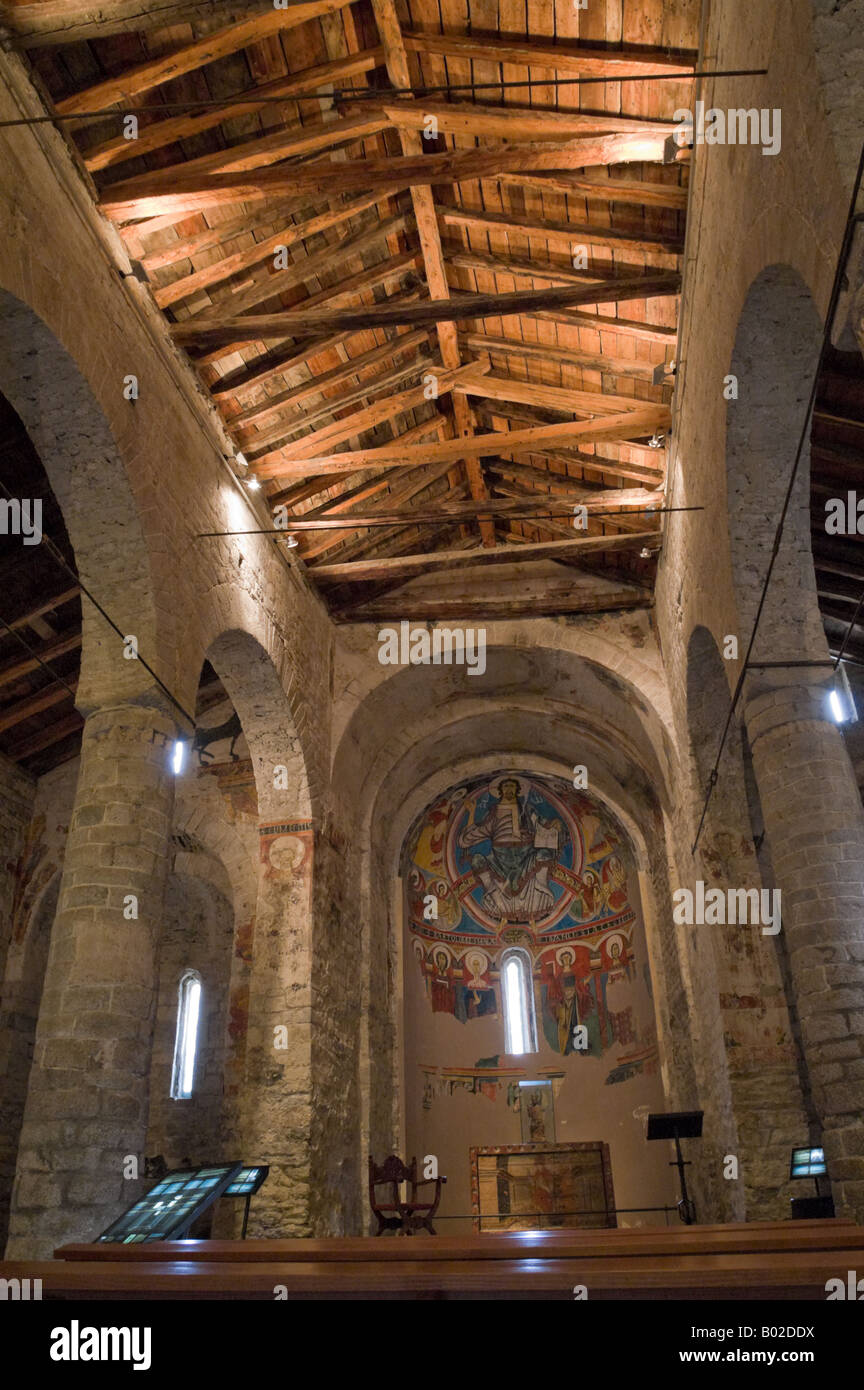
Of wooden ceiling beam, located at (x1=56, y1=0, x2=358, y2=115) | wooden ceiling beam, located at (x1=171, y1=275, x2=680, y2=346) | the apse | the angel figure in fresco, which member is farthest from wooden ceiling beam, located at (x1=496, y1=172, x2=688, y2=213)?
the angel figure in fresco

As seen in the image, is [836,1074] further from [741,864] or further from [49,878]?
[49,878]

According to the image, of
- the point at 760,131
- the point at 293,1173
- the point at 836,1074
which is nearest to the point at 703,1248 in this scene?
the point at 836,1074

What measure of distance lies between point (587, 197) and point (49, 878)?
982 centimetres

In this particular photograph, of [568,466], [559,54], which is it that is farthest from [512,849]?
[559,54]

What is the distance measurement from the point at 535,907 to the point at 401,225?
439 inches

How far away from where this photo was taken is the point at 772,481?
21.1ft

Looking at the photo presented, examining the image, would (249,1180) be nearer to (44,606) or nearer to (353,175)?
(44,606)

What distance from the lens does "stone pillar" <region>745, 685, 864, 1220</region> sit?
5.29 meters

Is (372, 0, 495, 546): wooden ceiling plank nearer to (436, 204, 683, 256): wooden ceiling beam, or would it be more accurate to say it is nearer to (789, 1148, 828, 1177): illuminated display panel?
(436, 204, 683, 256): wooden ceiling beam

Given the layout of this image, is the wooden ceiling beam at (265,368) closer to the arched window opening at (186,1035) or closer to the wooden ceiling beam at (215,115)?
the wooden ceiling beam at (215,115)

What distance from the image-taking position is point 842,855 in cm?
578

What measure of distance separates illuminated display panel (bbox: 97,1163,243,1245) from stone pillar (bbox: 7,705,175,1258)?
32cm

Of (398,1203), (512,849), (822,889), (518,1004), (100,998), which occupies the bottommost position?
(398,1203)

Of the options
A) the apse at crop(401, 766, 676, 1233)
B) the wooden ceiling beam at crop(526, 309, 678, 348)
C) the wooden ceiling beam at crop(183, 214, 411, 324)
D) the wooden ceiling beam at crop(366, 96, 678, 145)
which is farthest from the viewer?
the apse at crop(401, 766, 676, 1233)
